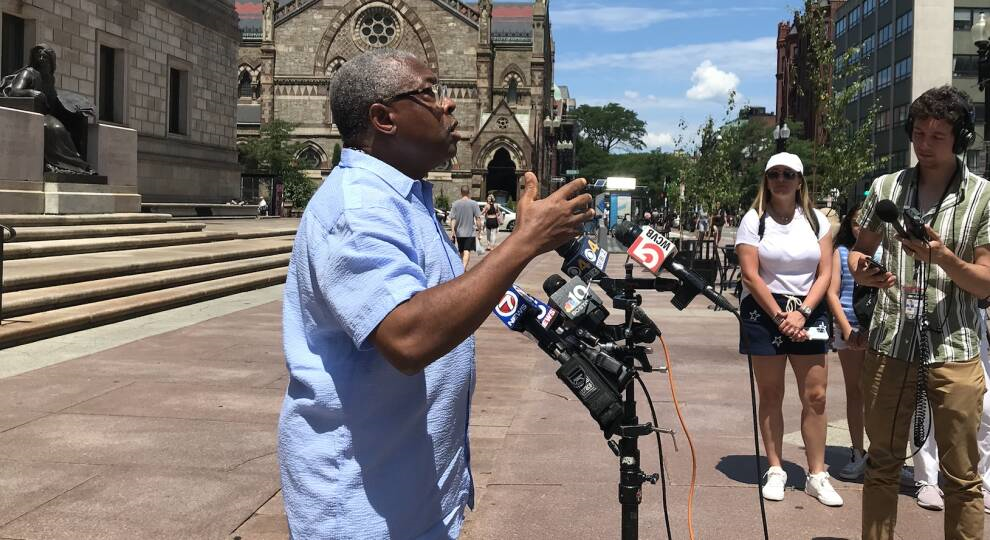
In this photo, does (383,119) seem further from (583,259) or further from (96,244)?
(96,244)

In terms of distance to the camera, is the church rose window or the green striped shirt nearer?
the green striped shirt

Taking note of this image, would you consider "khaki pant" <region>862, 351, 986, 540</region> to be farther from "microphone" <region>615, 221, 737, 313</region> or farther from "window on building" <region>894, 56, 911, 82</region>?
"window on building" <region>894, 56, 911, 82</region>

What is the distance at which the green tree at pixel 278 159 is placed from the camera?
52.6 metres

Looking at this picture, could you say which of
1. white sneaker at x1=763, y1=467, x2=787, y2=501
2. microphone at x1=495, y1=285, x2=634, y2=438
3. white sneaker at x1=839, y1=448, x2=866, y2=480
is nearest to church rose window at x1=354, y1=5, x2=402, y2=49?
white sneaker at x1=839, y1=448, x2=866, y2=480

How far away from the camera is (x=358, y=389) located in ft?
6.48

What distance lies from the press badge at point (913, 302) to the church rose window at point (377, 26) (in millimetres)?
61130

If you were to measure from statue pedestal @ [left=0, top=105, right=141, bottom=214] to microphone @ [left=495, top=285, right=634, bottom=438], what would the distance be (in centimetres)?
1520

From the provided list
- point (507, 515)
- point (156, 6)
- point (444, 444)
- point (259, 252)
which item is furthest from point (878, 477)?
point (156, 6)

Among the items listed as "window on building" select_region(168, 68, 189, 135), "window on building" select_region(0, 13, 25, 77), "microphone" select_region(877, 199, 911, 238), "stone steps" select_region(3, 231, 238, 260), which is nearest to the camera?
"microphone" select_region(877, 199, 911, 238)

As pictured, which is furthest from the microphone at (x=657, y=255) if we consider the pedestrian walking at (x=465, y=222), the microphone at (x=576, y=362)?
the pedestrian walking at (x=465, y=222)

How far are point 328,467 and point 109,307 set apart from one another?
10.0 metres

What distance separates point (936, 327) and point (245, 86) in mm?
71074

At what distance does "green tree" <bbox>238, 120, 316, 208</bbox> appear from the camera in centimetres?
5256

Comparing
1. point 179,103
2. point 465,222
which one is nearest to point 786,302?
point 465,222
